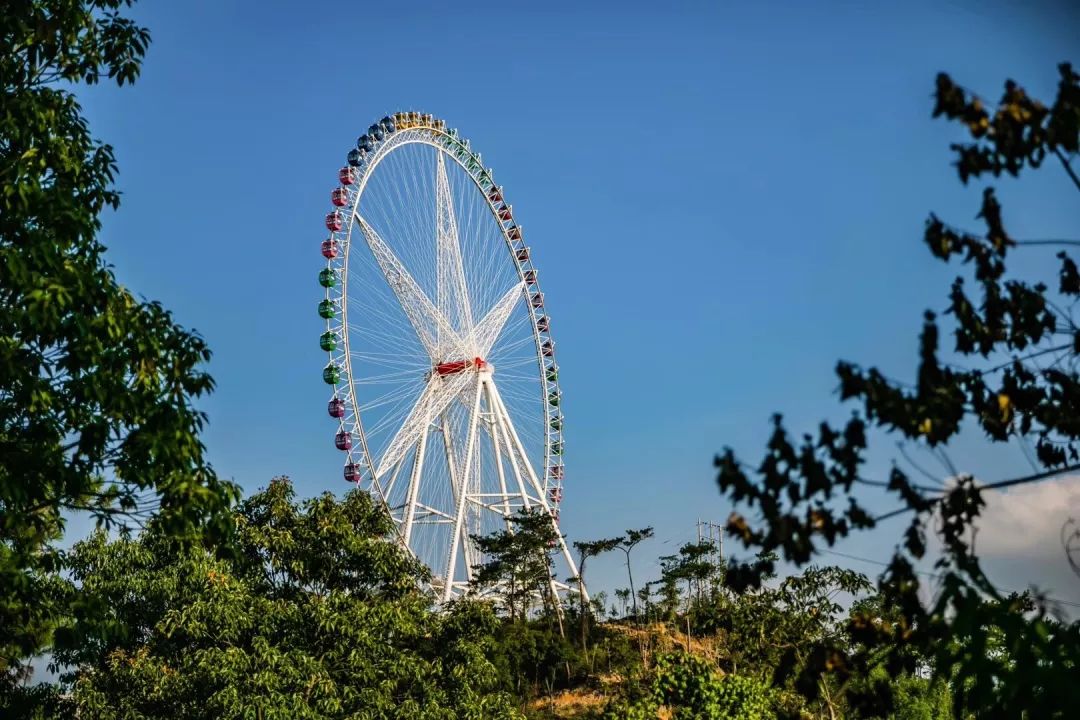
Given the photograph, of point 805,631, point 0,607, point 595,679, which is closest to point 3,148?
point 0,607

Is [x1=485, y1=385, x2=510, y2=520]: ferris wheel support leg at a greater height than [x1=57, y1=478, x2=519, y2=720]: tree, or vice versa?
[x1=485, y1=385, x2=510, y2=520]: ferris wheel support leg

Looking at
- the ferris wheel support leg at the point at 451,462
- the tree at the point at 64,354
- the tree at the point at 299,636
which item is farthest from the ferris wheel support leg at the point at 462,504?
the tree at the point at 64,354

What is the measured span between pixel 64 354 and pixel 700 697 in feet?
71.8

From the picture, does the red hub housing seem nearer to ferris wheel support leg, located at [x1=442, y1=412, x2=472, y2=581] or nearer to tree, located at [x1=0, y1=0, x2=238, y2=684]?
ferris wheel support leg, located at [x1=442, y1=412, x2=472, y2=581]

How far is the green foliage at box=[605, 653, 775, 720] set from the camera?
92.1 feet

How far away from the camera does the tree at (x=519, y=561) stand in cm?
4125

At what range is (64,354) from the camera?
385 inches

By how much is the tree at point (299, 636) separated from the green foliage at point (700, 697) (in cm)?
732

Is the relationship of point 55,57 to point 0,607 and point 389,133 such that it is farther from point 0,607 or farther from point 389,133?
point 389,133

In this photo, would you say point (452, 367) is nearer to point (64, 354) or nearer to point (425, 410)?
point (425, 410)

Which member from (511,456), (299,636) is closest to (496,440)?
(511,456)

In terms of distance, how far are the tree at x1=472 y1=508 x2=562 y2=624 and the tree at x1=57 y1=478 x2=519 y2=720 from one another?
1747 centimetres

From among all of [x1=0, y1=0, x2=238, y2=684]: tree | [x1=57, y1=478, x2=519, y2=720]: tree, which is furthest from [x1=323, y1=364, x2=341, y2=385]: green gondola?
[x1=0, y1=0, x2=238, y2=684]: tree

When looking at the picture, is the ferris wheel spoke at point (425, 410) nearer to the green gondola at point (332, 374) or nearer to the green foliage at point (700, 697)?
the green gondola at point (332, 374)
